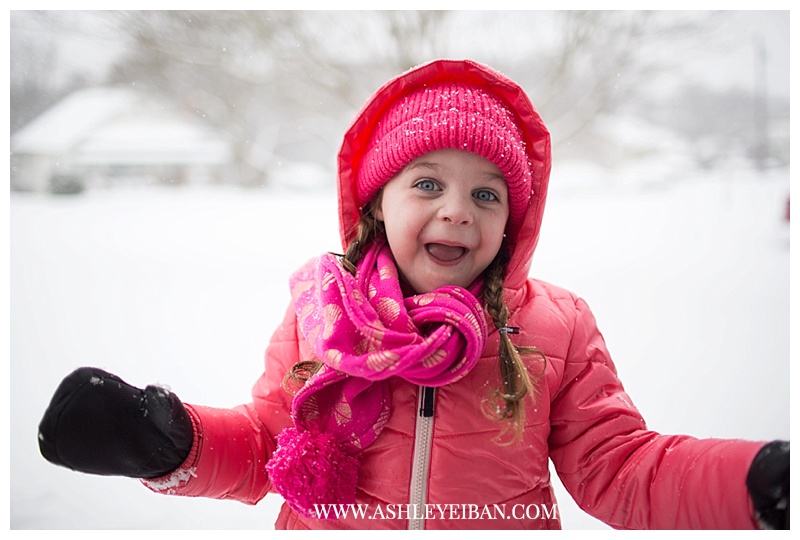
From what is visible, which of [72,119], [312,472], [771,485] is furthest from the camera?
[72,119]

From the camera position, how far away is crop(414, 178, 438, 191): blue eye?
2.68 ft

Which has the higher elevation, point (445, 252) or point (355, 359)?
point (445, 252)

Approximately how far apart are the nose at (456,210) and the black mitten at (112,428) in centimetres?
46

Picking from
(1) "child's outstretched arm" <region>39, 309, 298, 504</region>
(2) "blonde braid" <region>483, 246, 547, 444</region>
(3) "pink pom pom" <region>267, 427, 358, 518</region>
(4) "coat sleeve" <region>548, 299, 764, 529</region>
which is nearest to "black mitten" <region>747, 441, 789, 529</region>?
(4) "coat sleeve" <region>548, 299, 764, 529</region>

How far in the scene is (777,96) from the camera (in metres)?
1.08

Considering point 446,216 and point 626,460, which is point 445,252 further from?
point 626,460

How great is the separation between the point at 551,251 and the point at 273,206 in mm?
710

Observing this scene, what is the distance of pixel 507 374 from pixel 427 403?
0.39ft

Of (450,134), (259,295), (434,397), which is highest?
(450,134)

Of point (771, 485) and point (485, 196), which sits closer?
point (771, 485)

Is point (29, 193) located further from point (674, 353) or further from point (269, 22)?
point (674, 353)

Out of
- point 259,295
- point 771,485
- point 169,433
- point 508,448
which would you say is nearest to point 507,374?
point 508,448

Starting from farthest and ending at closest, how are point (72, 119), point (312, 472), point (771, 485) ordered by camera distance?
1. point (72, 119)
2. point (312, 472)
3. point (771, 485)

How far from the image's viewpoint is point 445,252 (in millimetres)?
818
